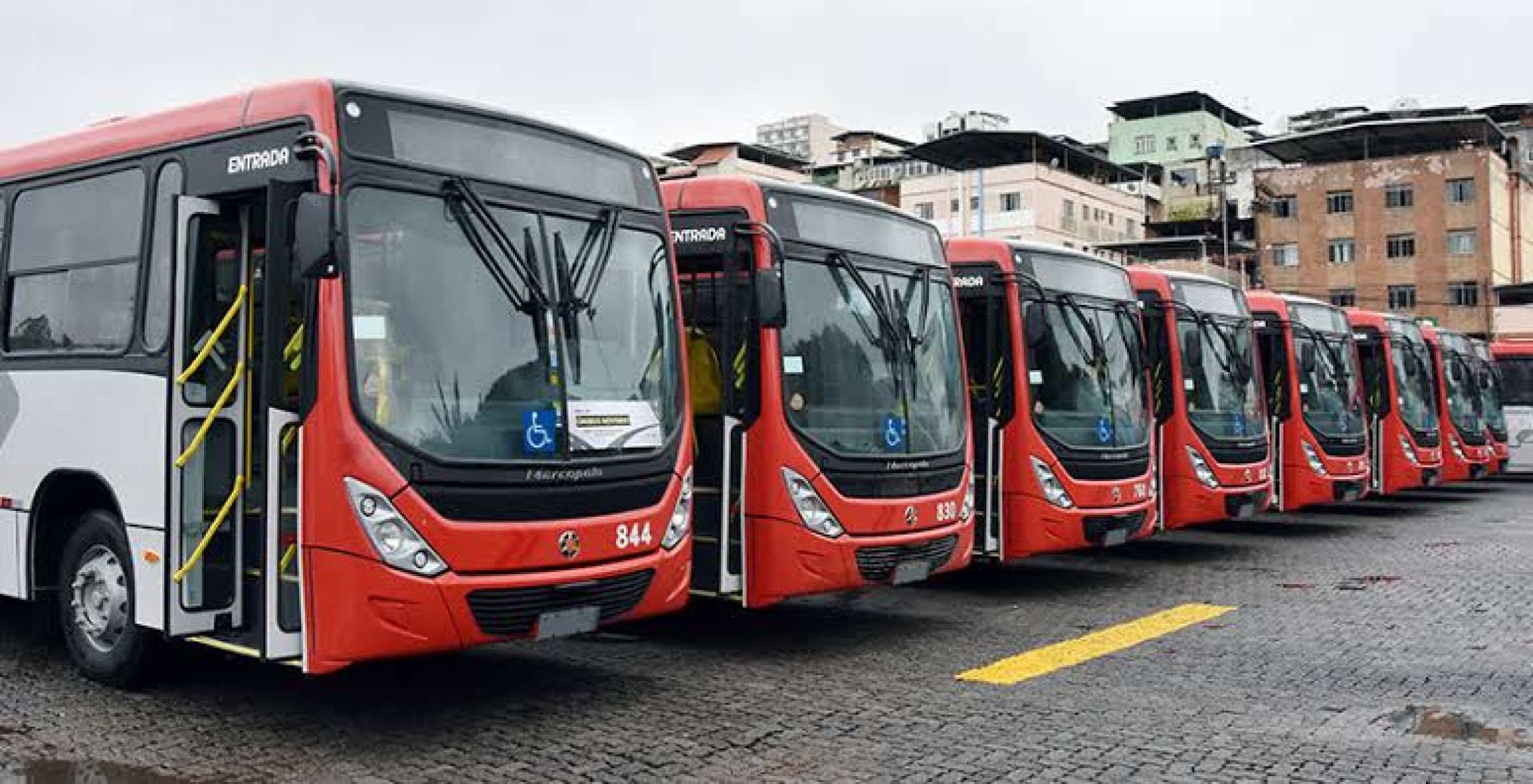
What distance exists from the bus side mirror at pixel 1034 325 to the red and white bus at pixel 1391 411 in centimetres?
1025

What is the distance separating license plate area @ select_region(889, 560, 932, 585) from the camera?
30.2 ft

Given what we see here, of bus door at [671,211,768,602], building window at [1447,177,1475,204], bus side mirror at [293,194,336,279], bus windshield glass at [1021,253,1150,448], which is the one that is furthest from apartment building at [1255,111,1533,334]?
bus side mirror at [293,194,336,279]

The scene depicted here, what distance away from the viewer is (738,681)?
27.7 ft

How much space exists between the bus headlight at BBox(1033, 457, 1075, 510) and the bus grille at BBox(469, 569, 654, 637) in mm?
5149

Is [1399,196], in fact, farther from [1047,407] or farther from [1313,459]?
[1047,407]

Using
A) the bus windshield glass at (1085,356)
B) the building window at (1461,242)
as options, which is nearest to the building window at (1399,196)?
the building window at (1461,242)

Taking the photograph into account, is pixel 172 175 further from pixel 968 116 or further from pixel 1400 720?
pixel 968 116

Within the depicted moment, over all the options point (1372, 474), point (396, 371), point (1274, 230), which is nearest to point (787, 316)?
point (396, 371)

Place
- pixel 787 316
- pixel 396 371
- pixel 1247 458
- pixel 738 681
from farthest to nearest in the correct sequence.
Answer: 1. pixel 1247 458
2. pixel 787 316
3. pixel 738 681
4. pixel 396 371

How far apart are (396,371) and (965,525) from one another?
4858 mm

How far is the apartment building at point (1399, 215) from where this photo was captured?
61.3 metres

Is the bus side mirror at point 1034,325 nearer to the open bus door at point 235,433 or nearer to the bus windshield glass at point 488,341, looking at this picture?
the bus windshield glass at point 488,341

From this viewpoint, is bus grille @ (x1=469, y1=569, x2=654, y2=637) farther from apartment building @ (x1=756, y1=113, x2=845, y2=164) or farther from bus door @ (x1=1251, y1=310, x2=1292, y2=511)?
apartment building @ (x1=756, y1=113, x2=845, y2=164)

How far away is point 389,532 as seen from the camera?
247 inches
